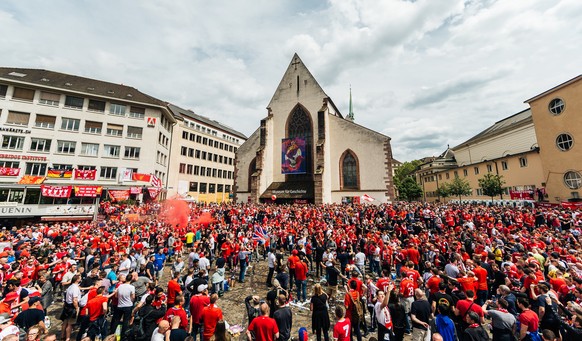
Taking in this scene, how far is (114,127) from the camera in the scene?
32.7m

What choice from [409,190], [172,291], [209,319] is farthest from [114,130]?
[409,190]

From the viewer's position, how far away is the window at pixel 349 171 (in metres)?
29.9

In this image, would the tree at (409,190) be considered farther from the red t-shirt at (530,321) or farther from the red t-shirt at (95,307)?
the red t-shirt at (95,307)

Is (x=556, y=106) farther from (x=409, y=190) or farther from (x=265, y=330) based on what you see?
(x=265, y=330)

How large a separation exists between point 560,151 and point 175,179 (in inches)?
2087

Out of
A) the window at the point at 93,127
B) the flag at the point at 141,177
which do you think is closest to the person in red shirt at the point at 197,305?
the flag at the point at 141,177

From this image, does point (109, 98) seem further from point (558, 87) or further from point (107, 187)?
point (558, 87)

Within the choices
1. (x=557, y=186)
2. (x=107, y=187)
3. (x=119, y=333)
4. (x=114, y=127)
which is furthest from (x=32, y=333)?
(x=557, y=186)

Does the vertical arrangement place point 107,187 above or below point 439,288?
above

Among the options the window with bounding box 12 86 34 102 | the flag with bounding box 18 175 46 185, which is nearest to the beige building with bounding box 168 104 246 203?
the flag with bounding box 18 175 46 185

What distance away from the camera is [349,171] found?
30297 mm

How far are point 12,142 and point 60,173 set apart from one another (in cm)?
691

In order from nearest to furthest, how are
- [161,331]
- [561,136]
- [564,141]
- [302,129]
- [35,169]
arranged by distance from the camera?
[161,331] → [564,141] → [561,136] → [35,169] → [302,129]

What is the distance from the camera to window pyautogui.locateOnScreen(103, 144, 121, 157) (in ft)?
104
